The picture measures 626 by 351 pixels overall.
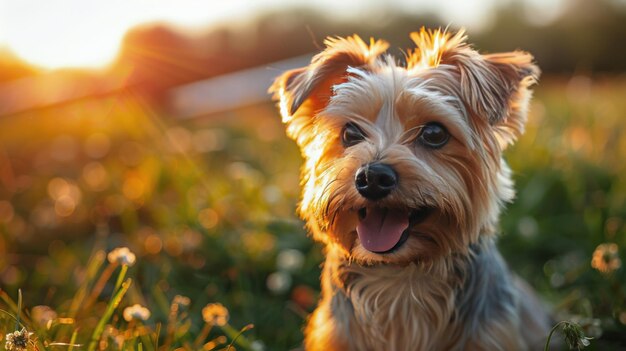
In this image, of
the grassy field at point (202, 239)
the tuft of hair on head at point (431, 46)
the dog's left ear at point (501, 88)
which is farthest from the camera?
the grassy field at point (202, 239)

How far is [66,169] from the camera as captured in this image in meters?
6.79

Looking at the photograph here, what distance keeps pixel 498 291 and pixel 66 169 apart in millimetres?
4970

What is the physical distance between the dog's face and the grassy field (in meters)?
0.81

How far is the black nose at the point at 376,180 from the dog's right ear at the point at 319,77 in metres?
0.59

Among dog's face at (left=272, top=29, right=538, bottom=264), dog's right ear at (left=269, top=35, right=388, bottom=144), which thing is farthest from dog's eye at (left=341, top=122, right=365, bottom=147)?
dog's right ear at (left=269, top=35, right=388, bottom=144)

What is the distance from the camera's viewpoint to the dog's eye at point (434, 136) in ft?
10.1

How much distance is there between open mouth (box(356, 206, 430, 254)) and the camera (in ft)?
9.59

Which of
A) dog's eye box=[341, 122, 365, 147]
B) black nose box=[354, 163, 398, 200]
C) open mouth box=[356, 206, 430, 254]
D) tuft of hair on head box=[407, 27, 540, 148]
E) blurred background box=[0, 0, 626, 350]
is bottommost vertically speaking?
blurred background box=[0, 0, 626, 350]

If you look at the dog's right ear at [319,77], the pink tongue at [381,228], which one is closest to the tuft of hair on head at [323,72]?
the dog's right ear at [319,77]

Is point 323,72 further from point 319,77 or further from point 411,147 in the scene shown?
point 411,147

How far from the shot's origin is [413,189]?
2.83m

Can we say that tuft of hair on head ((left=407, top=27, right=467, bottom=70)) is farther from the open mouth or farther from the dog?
the open mouth

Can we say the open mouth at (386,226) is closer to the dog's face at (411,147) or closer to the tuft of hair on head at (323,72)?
the dog's face at (411,147)

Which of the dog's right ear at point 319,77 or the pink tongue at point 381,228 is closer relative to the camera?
the pink tongue at point 381,228
